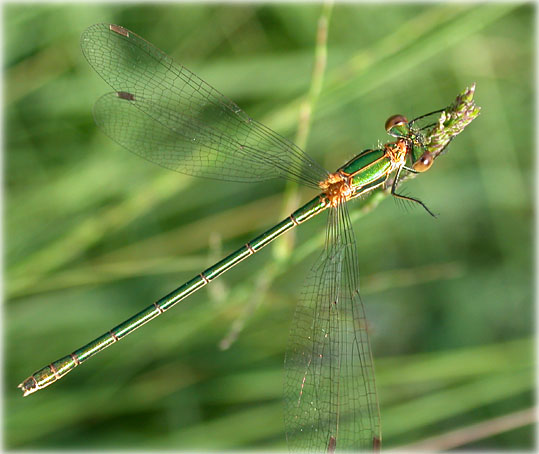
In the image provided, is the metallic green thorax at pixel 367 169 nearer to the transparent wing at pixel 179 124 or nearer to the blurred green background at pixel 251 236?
the transparent wing at pixel 179 124

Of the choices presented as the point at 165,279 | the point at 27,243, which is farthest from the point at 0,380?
the point at 165,279

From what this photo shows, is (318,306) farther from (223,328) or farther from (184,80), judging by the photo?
(184,80)

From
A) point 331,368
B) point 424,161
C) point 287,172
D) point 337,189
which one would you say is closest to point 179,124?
point 287,172

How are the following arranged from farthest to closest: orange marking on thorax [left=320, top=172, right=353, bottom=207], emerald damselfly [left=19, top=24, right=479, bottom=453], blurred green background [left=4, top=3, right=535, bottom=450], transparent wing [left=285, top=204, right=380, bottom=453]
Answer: blurred green background [left=4, top=3, right=535, bottom=450]
orange marking on thorax [left=320, top=172, right=353, bottom=207]
emerald damselfly [left=19, top=24, right=479, bottom=453]
transparent wing [left=285, top=204, right=380, bottom=453]

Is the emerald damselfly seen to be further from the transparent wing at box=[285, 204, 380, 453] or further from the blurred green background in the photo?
the blurred green background

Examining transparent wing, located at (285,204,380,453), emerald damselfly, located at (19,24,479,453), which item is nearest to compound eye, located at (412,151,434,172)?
emerald damselfly, located at (19,24,479,453)

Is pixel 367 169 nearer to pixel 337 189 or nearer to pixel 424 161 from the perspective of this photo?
pixel 337 189

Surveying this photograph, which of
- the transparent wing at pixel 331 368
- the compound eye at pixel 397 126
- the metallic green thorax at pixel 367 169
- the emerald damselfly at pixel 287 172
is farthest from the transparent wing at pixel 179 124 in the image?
the transparent wing at pixel 331 368
